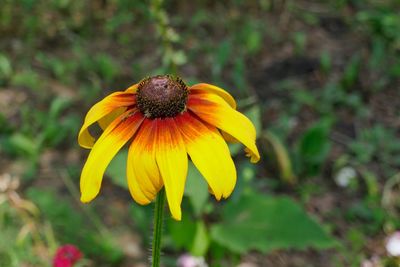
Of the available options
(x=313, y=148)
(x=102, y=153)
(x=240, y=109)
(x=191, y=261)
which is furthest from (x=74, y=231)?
(x=102, y=153)

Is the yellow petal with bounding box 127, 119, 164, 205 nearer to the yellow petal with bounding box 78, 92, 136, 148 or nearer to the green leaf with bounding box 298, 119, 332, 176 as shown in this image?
the yellow petal with bounding box 78, 92, 136, 148

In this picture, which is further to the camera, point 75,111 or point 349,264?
point 75,111

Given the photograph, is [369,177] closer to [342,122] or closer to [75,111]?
[342,122]

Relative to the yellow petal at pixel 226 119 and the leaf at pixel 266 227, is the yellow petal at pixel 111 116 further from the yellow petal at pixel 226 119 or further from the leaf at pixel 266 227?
the leaf at pixel 266 227

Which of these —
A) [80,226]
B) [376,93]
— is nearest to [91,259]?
[80,226]

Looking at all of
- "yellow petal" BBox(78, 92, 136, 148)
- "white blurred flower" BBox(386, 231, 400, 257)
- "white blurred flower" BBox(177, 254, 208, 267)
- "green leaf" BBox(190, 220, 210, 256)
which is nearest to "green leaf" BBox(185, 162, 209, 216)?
"green leaf" BBox(190, 220, 210, 256)

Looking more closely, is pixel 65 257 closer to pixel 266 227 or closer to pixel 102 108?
pixel 102 108
